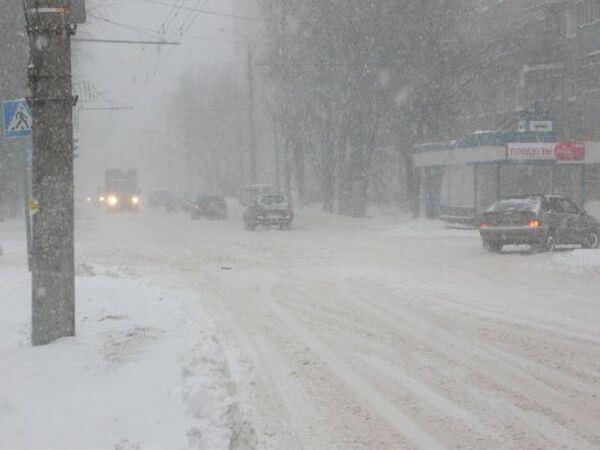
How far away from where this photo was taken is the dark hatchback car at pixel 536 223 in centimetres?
1911

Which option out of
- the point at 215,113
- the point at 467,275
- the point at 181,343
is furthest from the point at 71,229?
the point at 215,113

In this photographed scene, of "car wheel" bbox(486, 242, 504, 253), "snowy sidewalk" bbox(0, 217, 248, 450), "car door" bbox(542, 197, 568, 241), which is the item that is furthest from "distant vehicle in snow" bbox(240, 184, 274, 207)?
"snowy sidewalk" bbox(0, 217, 248, 450)

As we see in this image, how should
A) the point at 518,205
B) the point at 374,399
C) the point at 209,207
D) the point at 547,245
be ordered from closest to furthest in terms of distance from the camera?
1. the point at 374,399
2. the point at 547,245
3. the point at 518,205
4. the point at 209,207

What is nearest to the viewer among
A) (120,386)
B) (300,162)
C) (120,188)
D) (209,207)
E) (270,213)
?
(120,386)

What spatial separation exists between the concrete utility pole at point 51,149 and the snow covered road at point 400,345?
1953 millimetres

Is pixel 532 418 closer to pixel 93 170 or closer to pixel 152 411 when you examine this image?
pixel 152 411

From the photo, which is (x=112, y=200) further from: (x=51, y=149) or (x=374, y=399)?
(x=374, y=399)

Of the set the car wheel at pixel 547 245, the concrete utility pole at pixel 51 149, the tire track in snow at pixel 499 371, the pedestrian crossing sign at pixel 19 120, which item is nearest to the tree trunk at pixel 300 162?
the car wheel at pixel 547 245

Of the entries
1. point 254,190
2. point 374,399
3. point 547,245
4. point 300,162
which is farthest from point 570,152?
point 254,190

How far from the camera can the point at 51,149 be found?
789cm

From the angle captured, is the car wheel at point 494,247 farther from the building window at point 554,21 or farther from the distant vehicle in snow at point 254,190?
the distant vehicle in snow at point 254,190

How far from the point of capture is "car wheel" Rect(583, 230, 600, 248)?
67.7 feet

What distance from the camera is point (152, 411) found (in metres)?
5.86

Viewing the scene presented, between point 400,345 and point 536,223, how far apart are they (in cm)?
1125
